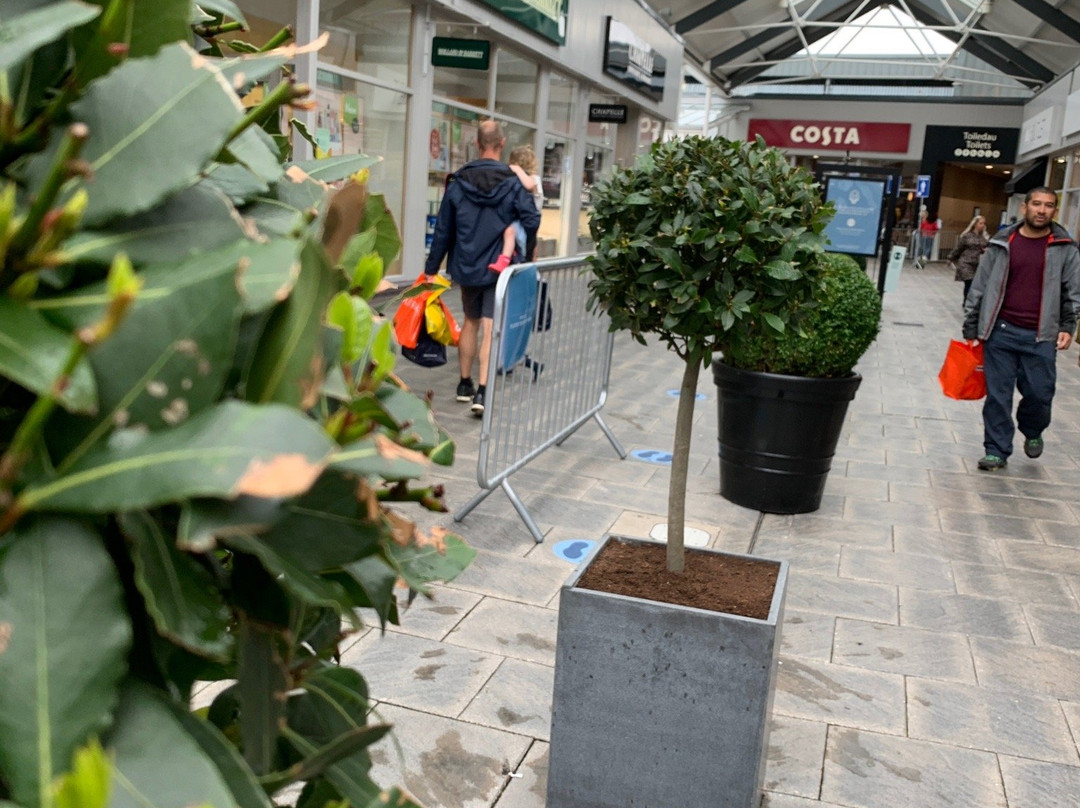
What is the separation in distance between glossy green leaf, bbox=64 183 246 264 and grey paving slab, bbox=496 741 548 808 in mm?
2668

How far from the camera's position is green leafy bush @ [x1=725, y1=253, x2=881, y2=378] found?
17.9 ft

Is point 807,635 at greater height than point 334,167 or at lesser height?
lesser

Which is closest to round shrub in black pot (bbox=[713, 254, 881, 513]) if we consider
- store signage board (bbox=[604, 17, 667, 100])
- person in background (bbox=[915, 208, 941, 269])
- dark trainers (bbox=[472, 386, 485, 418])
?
dark trainers (bbox=[472, 386, 485, 418])

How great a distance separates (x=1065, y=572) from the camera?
17.2 ft

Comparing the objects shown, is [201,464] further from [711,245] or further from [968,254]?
[968,254]

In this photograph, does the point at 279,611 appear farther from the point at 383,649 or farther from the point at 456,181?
the point at 456,181

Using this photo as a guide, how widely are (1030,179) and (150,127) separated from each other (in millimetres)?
29224

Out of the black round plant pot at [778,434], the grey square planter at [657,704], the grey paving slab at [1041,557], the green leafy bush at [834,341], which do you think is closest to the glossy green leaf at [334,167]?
the grey square planter at [657,704]

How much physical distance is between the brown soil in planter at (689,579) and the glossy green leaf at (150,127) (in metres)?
2.42

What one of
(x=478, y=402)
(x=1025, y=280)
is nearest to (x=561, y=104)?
(x=478, y=402)

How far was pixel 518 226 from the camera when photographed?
783 centimetres

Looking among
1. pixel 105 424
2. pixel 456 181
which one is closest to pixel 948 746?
pixel 105 424

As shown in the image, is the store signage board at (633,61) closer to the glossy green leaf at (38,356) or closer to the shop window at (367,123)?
the shop window at (367,123)

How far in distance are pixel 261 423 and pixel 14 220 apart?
198 millimetres
